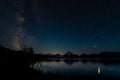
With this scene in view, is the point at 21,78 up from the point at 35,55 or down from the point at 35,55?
down

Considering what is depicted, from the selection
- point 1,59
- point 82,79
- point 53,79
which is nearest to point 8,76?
point 1,59

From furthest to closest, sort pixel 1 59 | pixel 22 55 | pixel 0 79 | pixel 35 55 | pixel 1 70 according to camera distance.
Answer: pixel 35 55 → pixel 22 55 → pixel 1 59 → pixel 1 70 → pixel 0 79

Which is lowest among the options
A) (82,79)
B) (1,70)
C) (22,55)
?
(82,79)

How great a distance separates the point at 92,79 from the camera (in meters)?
42.8

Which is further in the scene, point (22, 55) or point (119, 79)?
point (119, 79)

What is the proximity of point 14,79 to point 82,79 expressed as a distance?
32063 mm

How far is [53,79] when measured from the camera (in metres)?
17.3

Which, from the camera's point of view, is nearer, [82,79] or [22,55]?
[22,55]

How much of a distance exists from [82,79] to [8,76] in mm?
32081

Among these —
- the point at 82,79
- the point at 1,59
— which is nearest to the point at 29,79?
the point at 1,59

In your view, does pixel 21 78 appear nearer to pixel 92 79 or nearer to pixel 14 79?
pixel 14 79

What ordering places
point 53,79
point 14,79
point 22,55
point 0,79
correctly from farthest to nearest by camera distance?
point 22,55 < point 53,79 < point 14,79 < point 0,79

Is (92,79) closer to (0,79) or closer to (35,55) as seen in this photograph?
(35,55)

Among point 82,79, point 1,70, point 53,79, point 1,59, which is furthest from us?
point 82,79
